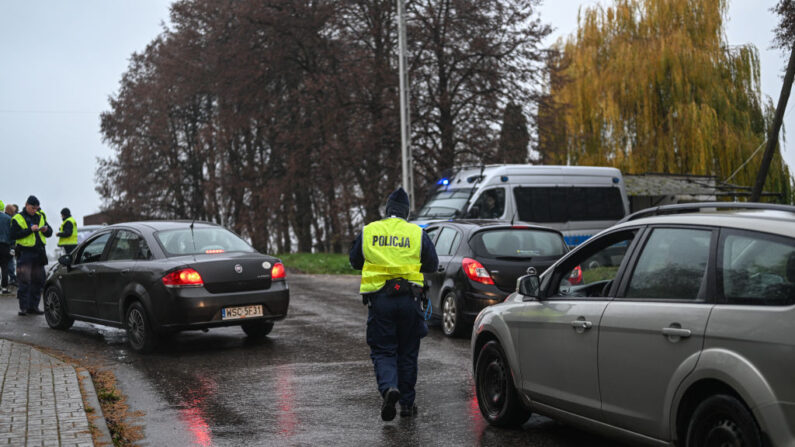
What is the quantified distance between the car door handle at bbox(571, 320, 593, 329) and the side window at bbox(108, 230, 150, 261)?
6.68 meters

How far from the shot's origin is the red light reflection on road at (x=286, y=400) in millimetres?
6531

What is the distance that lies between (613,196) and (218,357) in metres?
13.9

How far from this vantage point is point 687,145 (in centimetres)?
3036

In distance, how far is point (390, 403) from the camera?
6.47m

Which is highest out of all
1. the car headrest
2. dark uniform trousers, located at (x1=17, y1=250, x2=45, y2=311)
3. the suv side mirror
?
the car headrest

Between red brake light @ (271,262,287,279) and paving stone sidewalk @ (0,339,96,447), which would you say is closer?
paving stone sidewalk @ (0,339,96,447)

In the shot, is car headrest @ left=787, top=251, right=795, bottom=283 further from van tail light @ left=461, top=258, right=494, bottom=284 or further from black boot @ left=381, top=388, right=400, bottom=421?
van tail light @ left=461, top=258, right=494, bottom=284

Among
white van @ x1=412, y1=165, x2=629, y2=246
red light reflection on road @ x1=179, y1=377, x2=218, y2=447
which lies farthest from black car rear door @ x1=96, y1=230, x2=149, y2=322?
white van @ x1=412, y1=165, x2=629, y2=246

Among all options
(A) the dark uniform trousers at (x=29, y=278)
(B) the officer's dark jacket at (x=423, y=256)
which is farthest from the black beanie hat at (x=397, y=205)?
(A) the dark uniform trousers at (x=29, y=278)

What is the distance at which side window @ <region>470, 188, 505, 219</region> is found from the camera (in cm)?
1950

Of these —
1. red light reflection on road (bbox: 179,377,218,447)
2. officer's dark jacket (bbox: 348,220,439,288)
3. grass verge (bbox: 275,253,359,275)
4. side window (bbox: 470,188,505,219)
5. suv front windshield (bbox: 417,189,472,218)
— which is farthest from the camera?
grass verge (bbox: 275,253,359,275)

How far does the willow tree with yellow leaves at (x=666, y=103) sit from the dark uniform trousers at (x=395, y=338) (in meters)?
24.0

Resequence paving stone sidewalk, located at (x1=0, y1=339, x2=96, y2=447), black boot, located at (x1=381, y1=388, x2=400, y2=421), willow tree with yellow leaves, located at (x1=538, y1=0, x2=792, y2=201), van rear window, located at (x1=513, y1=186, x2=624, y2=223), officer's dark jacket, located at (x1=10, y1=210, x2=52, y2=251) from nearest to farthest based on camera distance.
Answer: paving stone sidewalk, located at (x1=0, y1=339, x2=96, y2=447) → black boot, located at (x1=381, y1=388, x2=400, y2=421) → officer's dark jacket, located at (x1=10, y1=210, x2=52, y2=251) → van rear window, located at (x1=513, y1=186, x2=624, y2=223) → willow tree with yellow leaves, located at (x1=538, y1=0, x2=792, y2=201)

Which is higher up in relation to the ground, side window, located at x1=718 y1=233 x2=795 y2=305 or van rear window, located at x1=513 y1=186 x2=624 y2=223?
van rear window, located at x1=513 y1=186 x2=624 y2=223
